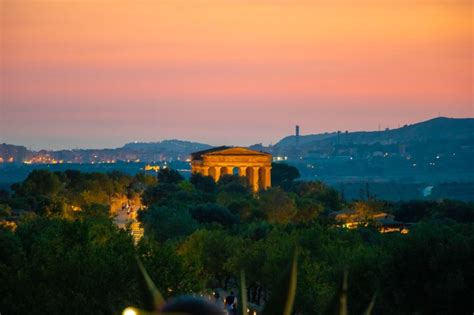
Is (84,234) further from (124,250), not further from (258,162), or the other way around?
(258,162)

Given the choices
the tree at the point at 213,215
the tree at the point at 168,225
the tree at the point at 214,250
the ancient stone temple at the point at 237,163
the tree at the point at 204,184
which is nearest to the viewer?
the tree at the point at 214,250

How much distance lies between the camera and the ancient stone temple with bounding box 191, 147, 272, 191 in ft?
564

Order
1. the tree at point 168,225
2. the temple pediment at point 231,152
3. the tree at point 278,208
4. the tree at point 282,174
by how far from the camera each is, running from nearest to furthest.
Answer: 1. the tree at point 168,225
2. the tree at point 278,208
3. the tree at point 282,174
4. the temple pediment at point 231,152

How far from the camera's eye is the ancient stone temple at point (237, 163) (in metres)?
172

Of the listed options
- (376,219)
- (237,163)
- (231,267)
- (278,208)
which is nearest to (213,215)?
(278,208)

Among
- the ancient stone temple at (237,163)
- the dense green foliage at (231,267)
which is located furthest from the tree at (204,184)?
the dense green foliage at (231,267)

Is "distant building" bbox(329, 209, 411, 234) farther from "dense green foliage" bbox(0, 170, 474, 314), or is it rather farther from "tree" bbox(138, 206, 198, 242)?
"dense green foliage" bbox(0, 170, 474, 314)

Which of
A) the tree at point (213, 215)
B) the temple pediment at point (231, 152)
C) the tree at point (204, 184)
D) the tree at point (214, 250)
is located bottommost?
the tree at point (214, 250)

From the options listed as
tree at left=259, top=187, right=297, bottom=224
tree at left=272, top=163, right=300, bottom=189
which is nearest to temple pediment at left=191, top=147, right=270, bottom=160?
tree at left=272, top=163, right=300, bottom=189

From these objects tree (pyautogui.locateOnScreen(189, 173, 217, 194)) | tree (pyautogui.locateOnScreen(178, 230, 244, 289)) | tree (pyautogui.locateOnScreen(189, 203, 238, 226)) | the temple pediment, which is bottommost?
tree (pyautogui.locateOnScreen(178, 230, 244, 289))

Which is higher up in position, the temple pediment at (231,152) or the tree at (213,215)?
the temple pediment at (231,152)

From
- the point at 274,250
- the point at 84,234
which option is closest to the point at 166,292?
the point at 84,234

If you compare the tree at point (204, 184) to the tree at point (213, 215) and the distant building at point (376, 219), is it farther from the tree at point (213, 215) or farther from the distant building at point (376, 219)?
Result: the tree at point (213, 215)

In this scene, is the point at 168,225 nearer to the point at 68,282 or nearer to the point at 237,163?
the point at 68,282
